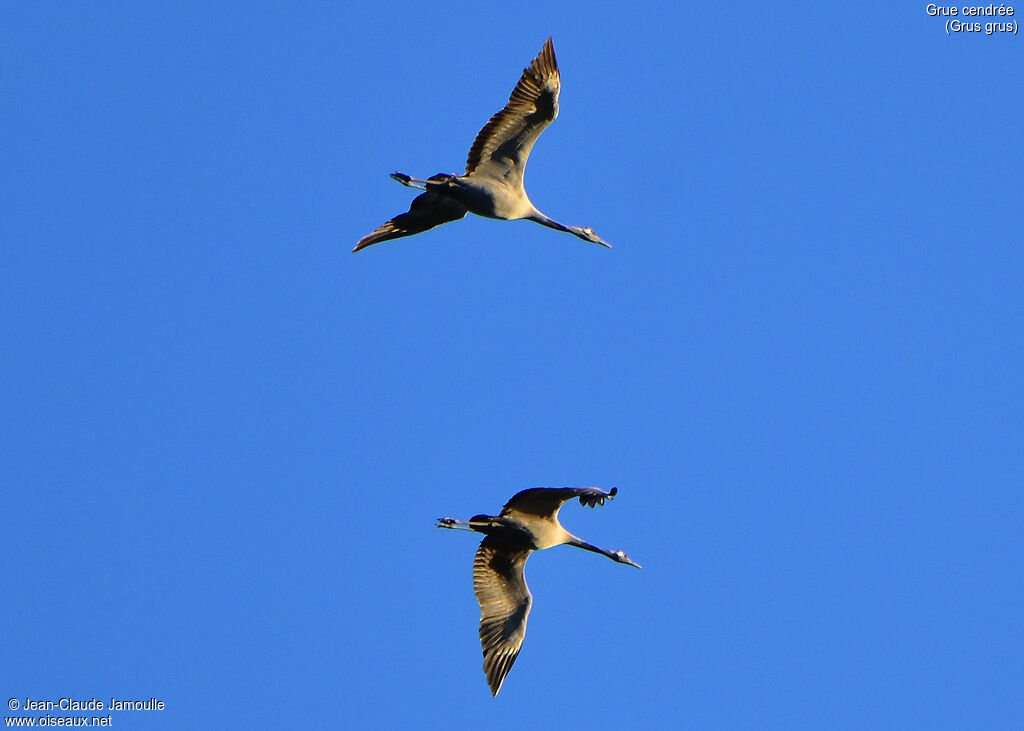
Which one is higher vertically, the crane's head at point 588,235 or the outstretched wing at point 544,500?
the crane's head at point 588,235

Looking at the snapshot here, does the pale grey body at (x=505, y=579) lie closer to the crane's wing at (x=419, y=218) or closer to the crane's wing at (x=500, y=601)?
the crane's wing at (x=500, y=601)

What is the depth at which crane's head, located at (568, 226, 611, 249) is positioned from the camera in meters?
23.3

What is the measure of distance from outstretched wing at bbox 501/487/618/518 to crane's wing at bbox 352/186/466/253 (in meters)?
4.40

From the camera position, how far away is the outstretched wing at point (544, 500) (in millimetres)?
19562

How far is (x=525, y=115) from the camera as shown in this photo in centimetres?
A: 2125

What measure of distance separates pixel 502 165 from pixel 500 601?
608 cm

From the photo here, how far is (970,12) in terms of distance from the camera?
92.3ft

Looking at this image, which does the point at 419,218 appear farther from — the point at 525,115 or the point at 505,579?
the point at 505,579

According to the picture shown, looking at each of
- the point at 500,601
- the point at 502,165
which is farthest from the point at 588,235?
the point at 500,601

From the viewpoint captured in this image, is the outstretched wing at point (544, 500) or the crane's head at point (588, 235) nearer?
the outstretched wing at point (544, 500)

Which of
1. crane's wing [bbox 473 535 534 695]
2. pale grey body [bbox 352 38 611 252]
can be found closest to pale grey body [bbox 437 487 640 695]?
crane's wing [bbox 473 535 534 695]

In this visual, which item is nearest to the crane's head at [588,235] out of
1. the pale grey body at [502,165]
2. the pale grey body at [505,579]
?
the pale grey body at [502,165]

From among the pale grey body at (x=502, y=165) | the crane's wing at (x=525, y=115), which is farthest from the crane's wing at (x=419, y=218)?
the crane's wing at (x=525, y=115)

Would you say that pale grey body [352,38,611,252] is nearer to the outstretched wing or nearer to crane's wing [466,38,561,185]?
crane's wing [466,38,561,185]
